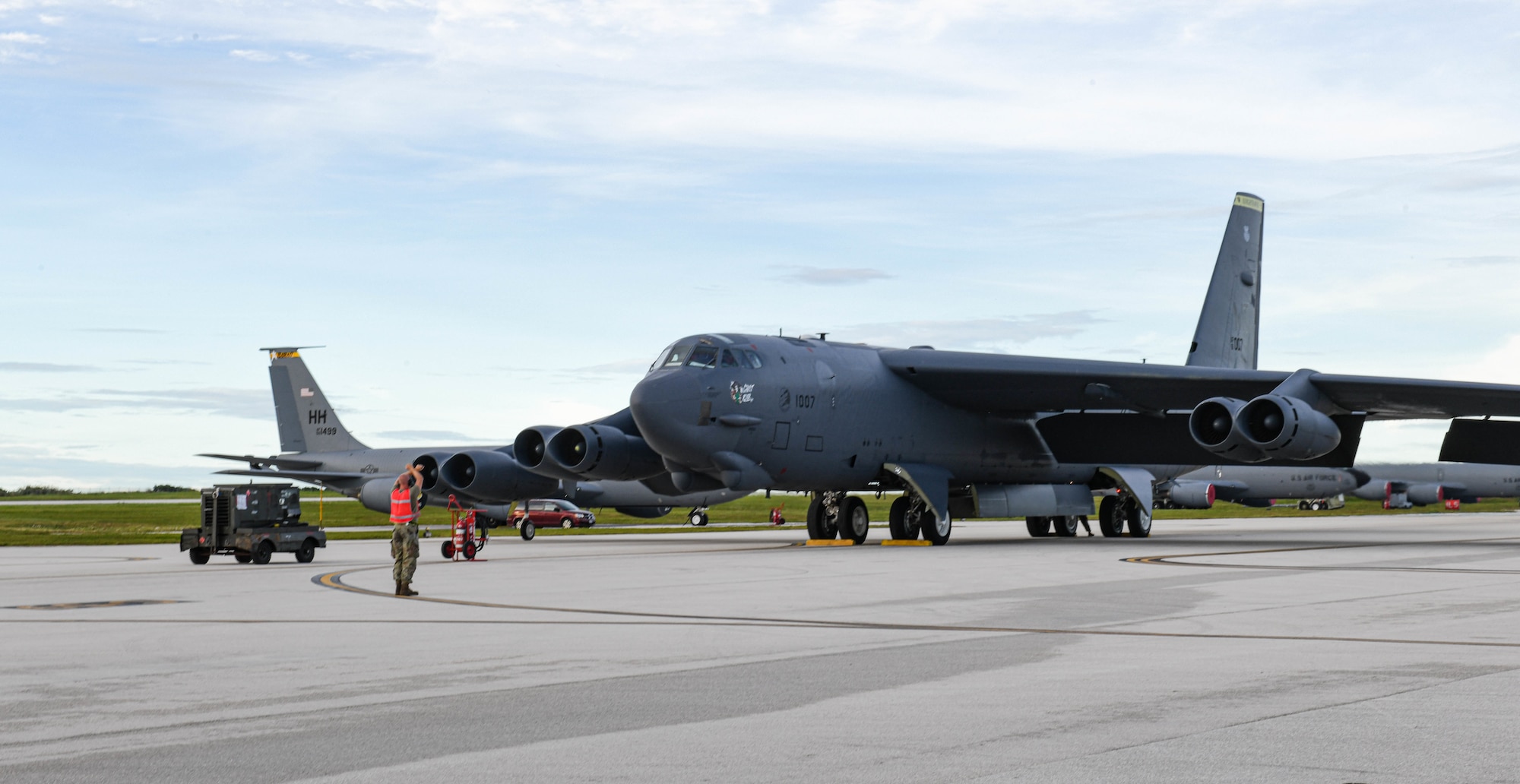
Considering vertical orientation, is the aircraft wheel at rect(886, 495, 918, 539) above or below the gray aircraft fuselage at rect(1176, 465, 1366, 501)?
below

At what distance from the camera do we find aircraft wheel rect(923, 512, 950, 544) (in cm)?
3044

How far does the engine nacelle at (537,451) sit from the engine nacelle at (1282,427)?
13.8 m

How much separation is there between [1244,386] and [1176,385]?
1.40 metres

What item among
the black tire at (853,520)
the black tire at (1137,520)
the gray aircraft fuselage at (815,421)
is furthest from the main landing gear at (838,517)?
the black tire at (1137,520)

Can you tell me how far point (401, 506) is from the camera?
1698cm

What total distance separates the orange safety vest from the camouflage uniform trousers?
17.4 inches

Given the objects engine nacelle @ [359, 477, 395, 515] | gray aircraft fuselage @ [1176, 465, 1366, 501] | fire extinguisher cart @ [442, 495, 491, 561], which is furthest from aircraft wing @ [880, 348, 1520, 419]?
gray aircraft fuselage @ [1176, 465, 1366, 501]

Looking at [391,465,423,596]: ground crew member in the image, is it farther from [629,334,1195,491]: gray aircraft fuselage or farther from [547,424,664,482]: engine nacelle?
[547,424,664,482]: engine nacelle

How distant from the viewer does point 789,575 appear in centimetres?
1934

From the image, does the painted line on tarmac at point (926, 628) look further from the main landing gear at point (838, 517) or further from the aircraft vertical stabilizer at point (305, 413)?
the aircraft vertical stabilizer at point (305, 413)

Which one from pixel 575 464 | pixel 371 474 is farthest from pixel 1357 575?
pixel 371 474

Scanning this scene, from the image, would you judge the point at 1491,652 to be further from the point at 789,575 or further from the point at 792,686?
the point at 789,575

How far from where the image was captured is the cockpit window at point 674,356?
89.7ft

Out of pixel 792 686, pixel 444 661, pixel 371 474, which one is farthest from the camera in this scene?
pixel 371 474
